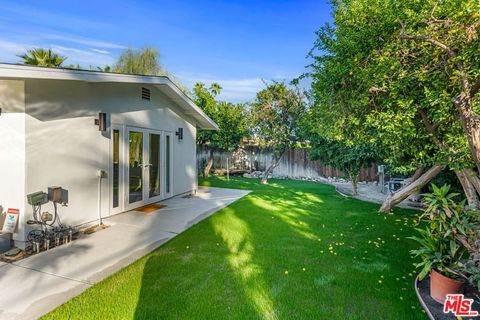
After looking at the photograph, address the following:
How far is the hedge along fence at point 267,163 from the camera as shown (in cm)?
1623

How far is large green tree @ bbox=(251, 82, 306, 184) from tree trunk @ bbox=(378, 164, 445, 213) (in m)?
6.33

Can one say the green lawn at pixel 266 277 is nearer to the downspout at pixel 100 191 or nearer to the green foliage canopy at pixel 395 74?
the green foliage canopy at pixel 395 74

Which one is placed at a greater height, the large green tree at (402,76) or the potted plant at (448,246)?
the large green tree at (402,76)

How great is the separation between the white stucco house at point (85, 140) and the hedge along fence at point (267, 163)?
839cm

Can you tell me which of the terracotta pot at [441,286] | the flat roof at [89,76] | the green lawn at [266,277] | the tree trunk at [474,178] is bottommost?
the green lawn at [266,277]

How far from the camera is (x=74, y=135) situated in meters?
5.32

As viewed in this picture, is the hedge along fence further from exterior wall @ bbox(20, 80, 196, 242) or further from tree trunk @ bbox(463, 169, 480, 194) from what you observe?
exterior wall @ bbox(20, 80, 196, 242)

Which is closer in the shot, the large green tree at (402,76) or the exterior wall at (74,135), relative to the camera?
the large green tree at (402,76)

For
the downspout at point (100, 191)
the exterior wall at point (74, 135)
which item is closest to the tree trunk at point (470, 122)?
the exterior wall at point (74, 135)

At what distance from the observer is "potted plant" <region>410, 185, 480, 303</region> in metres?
2.79

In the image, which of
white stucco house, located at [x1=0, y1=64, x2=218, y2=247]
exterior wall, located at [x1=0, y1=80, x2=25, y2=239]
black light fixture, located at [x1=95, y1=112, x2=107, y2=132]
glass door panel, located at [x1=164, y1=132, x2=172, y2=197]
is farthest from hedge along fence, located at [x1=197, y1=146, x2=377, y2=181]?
exterior wall, located at [x1=0, y1=80, x2=25, y2=239]

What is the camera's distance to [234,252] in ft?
14.6

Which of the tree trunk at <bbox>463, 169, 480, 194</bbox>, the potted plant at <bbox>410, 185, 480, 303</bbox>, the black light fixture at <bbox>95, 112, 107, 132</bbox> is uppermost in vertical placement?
the black light fixture at <bbox>95, 112, 107, 132</bbox>

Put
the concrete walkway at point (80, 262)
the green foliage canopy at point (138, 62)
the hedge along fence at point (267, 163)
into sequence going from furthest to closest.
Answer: the green foliage canopy at point (138, 62) < the hedge along fence at point (267, 163) < the concrete walkway at point (80, 262)
